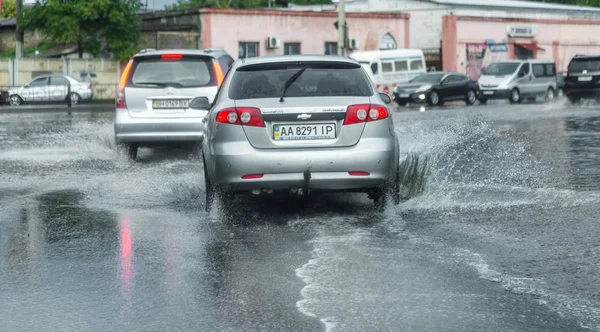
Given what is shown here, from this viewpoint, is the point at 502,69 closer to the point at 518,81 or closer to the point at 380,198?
the point at 518,81

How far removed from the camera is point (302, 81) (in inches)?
373

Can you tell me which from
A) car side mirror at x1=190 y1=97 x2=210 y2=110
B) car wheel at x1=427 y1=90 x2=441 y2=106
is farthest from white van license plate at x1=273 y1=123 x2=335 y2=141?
car wheel at x1=427 y1=90 x2=441 y2=106

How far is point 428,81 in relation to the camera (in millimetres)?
43844

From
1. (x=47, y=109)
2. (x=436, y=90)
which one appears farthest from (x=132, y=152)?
(x=436, y=90)

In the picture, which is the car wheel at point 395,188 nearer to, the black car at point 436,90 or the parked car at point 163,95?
the parked car at point 163,95

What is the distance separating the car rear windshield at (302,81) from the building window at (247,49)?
42.5m

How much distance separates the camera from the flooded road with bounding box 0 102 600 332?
18.3ft

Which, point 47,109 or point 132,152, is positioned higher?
point 47,109

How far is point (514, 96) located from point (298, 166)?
→ 3730 centimetres

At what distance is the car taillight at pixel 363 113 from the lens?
9062 millimetres

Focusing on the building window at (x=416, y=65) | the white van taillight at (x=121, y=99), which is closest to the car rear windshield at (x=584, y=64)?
the building window at (x=416, y=65)

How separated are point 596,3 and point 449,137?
89.3m

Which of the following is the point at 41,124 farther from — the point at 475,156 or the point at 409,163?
the point at 409,163

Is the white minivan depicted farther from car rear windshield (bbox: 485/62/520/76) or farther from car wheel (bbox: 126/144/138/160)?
car wheel (bbox: 126/144/138/160)
